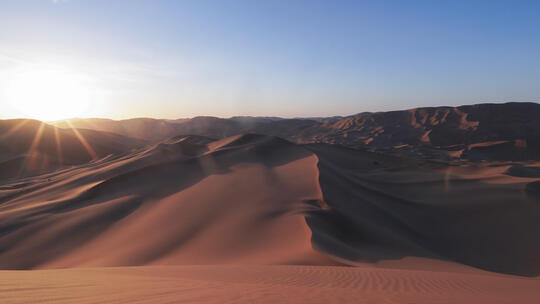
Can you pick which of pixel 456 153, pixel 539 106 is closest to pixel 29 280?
pixel 456 153

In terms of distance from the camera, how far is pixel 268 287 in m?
3.79

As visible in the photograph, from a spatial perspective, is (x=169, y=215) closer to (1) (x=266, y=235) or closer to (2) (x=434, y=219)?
(1) (x=266, y=235)

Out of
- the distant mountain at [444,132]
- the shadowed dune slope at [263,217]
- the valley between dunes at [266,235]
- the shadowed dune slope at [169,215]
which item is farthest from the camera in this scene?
the distant mountain at [444,132]

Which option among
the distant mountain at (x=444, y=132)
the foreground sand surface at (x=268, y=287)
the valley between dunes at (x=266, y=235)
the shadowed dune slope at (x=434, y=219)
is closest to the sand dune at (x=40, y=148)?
the valley between dunes at (x=266, y=235)

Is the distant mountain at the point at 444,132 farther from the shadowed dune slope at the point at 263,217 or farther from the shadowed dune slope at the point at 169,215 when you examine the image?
the shadowed dune slope at the point at 169,215

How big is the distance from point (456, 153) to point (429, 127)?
80.5ft

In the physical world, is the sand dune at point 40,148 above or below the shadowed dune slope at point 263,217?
above

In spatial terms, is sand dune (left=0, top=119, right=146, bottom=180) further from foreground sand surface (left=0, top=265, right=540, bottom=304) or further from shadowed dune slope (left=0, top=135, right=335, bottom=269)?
foreground sand surface (left=0, top=265, right=540, bottom=304)

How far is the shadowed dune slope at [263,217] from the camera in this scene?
755 centimetres

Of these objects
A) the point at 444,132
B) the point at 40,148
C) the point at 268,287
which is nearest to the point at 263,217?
the point at 268,287

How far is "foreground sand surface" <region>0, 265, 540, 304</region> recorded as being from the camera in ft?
9.82

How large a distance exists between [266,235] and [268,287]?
162 inches

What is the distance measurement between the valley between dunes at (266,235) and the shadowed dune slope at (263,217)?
6 cm

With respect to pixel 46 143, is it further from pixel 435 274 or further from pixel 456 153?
pixel 456 153
